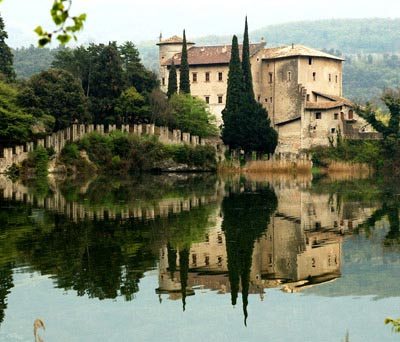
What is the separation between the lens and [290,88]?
77.2m

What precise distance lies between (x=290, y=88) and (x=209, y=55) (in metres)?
8.06

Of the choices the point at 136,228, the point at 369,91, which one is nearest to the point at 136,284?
the point at 136,228

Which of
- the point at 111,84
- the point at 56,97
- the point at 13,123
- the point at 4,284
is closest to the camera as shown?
the point at 4,284

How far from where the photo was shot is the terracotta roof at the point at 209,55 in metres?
79.6

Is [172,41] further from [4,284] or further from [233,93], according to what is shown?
[4,284]

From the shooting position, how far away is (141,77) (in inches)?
2800

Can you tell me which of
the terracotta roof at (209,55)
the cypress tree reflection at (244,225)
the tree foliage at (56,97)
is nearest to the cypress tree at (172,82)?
the terracotta roof at (209,55)

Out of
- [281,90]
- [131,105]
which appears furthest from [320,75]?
[131,105]

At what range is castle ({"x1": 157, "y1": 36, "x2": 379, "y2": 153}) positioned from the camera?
7481 centimetres

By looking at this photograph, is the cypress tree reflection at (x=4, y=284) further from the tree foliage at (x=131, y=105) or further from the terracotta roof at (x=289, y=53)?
the terracotta roof at (x=289, y=53)

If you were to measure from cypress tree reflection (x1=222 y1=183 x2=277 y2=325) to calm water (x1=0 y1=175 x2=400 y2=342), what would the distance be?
5cm

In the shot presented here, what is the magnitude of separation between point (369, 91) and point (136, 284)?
14983cm

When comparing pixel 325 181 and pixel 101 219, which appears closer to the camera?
pixel 101 219

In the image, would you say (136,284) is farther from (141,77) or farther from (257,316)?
(141,77)
